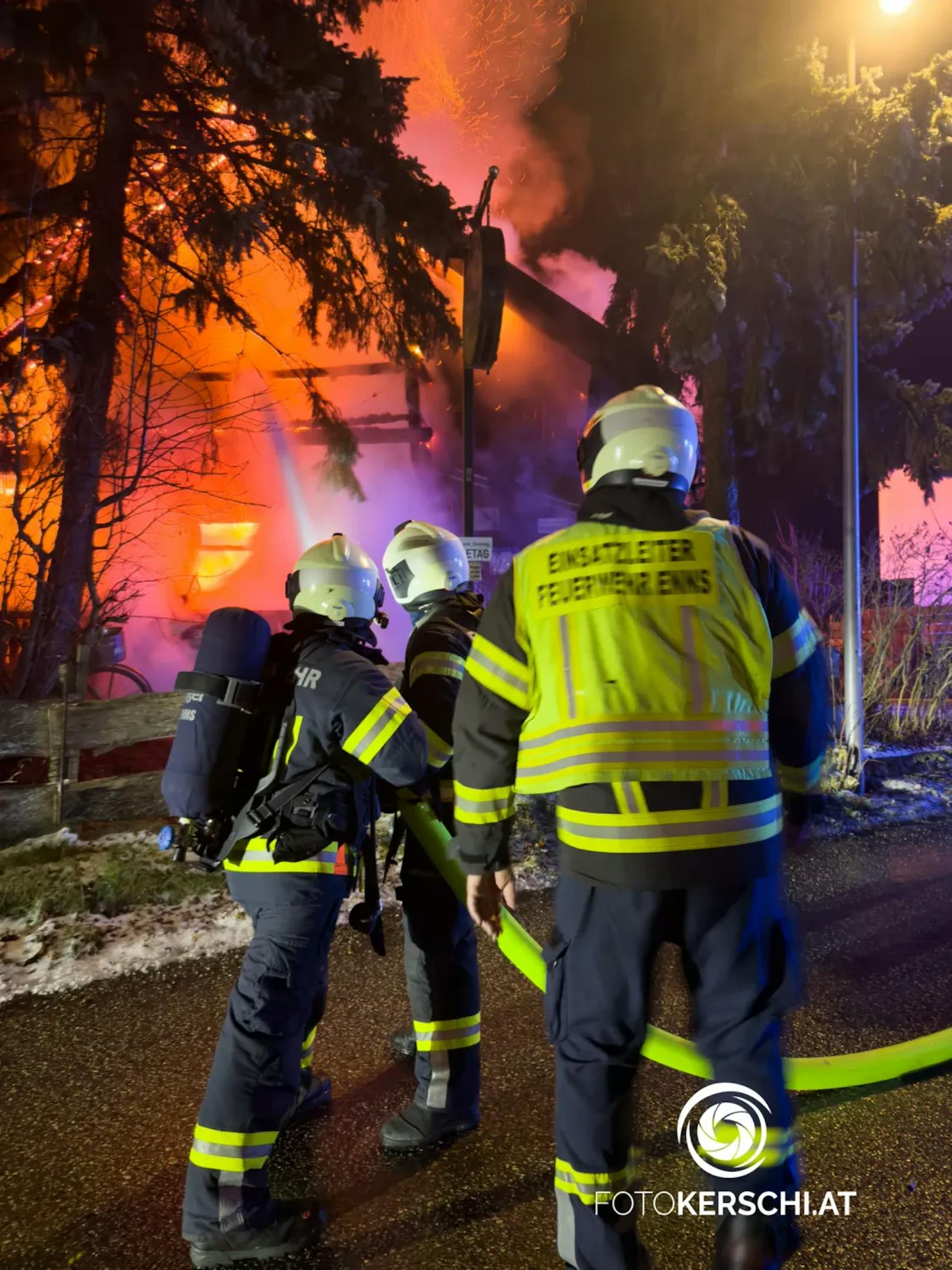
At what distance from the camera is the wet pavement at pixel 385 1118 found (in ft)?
6.89

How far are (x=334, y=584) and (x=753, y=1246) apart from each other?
2053 millimetres

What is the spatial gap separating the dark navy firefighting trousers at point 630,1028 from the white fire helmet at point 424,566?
1477 mm

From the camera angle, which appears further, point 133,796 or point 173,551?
point 173,551

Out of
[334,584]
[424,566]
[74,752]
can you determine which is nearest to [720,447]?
[74,752]

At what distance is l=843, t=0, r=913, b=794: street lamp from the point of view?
704 cm

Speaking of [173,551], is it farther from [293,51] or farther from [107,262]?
[293,51]

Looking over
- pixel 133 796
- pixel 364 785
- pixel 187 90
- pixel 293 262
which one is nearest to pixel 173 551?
pixel 293 262

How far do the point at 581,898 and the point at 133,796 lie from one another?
4.78 metres

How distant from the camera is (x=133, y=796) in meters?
5.61

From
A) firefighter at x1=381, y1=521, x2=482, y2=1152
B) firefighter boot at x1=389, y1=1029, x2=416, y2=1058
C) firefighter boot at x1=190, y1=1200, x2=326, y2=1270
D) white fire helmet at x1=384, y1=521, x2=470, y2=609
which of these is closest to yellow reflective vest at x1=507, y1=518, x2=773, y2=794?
firefighter at x1=381, y1=521, x2=482, y2=1152

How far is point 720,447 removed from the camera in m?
13.1

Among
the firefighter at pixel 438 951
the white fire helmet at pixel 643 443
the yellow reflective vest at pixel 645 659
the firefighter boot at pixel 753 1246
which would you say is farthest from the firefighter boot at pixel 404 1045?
the white fire helmet at pixel 643 443

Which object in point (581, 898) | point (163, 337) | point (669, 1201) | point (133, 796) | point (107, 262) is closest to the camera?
point (581, 898)

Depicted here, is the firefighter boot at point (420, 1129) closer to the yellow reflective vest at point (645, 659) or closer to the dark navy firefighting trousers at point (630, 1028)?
the dark navy firefighting trousers at point (630, 1028)
